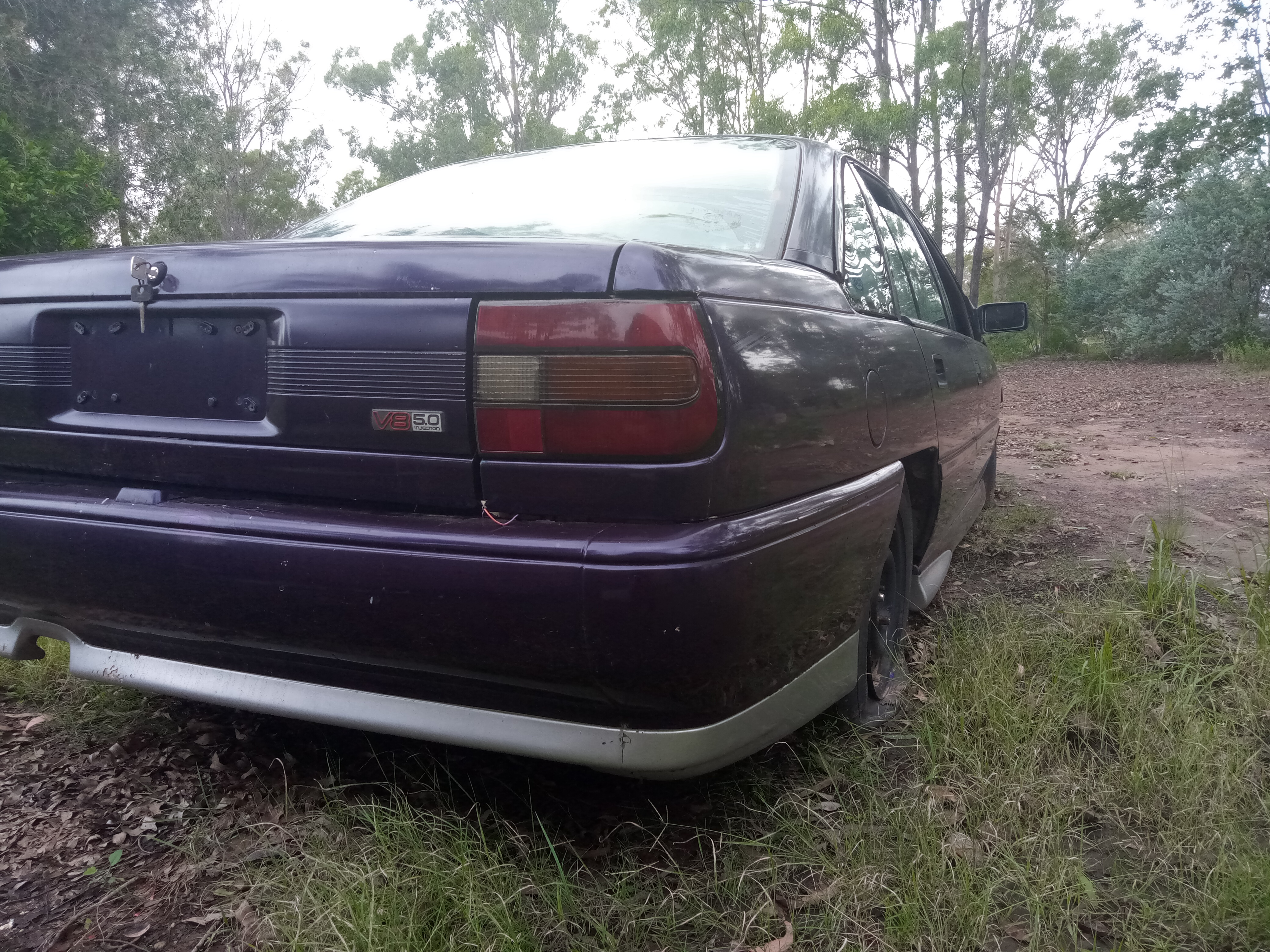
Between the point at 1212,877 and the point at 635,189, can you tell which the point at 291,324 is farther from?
the point at 1212,877

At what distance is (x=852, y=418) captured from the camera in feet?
5.86

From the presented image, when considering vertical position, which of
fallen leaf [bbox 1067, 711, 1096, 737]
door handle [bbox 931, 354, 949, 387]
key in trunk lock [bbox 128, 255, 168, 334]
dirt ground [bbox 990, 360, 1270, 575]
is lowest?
dirt ground [bbox 990, 360, 1270, 575]

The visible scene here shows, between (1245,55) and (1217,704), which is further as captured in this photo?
(1245,55)

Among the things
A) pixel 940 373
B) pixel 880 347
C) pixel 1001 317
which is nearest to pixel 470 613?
pixel 880 347

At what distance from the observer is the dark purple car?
1.38 m

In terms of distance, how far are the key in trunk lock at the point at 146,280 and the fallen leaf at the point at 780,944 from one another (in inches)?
62.0

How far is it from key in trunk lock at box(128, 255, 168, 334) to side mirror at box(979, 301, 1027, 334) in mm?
3201

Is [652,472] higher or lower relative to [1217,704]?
higher

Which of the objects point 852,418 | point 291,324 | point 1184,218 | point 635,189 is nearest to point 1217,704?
point 852,418

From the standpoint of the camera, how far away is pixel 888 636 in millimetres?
2365

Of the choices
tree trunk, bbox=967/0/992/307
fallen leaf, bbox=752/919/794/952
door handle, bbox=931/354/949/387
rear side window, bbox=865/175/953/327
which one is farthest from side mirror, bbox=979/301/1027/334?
tree trunk, bbox=967/0/992/307

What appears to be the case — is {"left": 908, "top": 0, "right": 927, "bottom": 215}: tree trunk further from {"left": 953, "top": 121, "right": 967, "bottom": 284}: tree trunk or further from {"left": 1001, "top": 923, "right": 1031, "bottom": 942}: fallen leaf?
{"left": 1001, "top": 923, "right": 1031, "bottom": 942}: fallen leaf

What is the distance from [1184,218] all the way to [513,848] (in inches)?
748

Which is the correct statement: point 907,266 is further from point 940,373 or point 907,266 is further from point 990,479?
point 990,479
